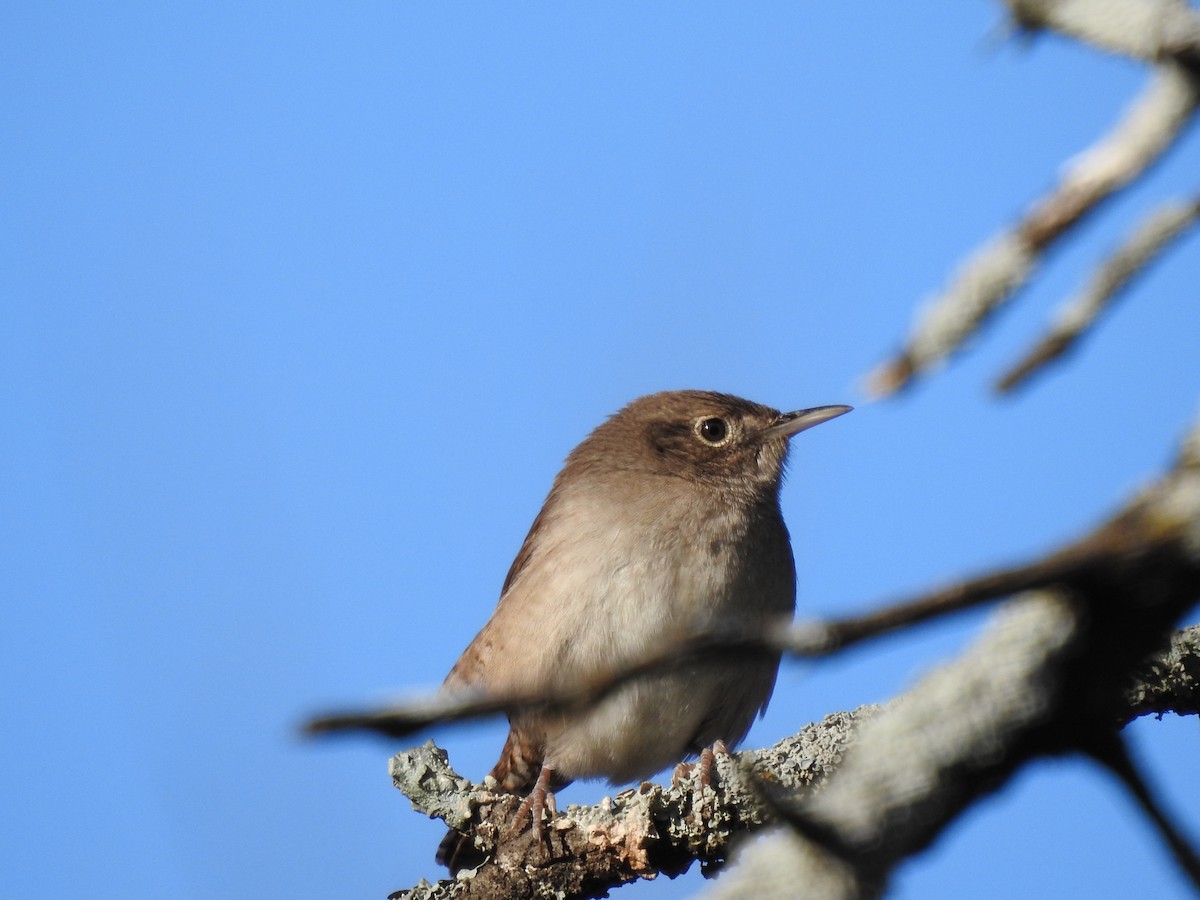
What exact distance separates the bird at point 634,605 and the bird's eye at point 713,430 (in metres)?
0.17

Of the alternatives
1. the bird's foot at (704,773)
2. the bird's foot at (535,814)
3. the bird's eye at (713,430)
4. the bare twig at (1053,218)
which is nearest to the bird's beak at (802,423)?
the bird's eye at (713,430)

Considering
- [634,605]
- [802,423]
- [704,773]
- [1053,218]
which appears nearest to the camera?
[1053,218]

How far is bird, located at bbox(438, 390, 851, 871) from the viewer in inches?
233

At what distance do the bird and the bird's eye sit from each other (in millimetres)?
175

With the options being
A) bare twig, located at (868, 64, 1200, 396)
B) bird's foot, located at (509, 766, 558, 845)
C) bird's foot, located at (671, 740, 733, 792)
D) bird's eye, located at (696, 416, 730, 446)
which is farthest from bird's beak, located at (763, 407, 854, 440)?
bare twig, located at (868, 64, 1200, 396)

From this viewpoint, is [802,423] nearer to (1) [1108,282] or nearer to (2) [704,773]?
(2) [704,773]

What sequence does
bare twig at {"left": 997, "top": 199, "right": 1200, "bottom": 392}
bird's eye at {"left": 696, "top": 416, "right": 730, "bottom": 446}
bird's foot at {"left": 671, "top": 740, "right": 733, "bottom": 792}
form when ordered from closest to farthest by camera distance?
bare twig at {"left": 997, "top": 199, "right": 1200, "bottom": 392} < bird's foot at {"left": 671, "top": 740, "right": 733, "bottom": 792} < bird's eye at {"left": 696, "top": 416, "right": 730, "bottom": 446}

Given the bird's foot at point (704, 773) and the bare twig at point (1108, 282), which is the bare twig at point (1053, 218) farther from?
the bird's foot at point (704, 773)

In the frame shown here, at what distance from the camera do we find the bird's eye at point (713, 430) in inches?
293

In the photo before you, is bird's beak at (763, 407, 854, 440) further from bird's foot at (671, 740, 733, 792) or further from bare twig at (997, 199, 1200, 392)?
bare twig at (997, 199, 1200, 392)

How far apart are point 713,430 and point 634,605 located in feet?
6.08

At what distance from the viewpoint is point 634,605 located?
5.92 meters

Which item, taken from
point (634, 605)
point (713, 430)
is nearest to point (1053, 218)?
point (634, 605)

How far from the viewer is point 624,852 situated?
4578mm
